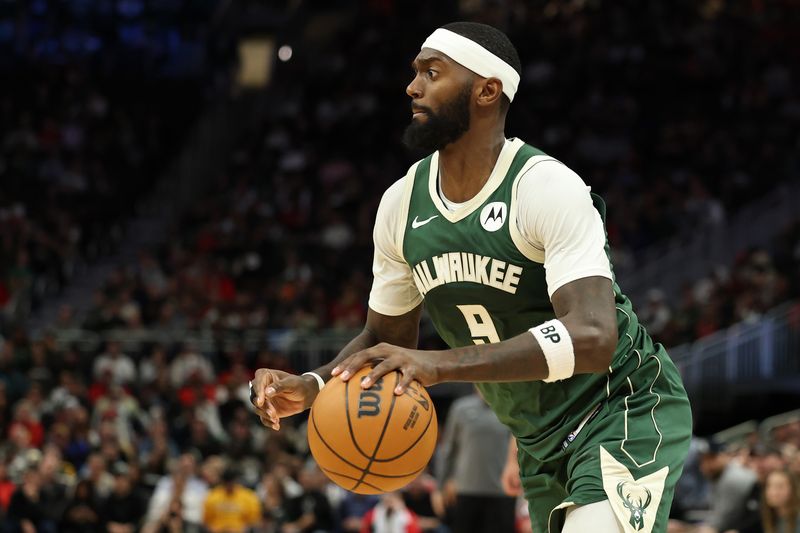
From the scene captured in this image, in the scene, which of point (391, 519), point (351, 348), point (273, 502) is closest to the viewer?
point (351, 348)

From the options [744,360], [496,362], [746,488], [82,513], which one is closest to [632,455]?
[496,362]

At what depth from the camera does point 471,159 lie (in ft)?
14.8

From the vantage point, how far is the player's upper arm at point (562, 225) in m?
4.12

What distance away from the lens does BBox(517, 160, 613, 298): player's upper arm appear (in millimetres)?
4117

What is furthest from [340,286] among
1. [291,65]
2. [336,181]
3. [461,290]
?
[461,290]

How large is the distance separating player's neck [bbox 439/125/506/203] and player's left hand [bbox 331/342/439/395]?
80cm

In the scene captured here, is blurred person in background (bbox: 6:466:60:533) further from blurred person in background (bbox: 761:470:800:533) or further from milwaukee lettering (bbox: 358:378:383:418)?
milwaukee lettering (bbox: 358:378:383:418)

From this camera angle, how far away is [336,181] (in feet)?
74.8

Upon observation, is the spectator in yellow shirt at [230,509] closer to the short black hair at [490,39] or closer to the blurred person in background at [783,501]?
the blurred person in background at [783,501]

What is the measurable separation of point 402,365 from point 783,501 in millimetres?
6459

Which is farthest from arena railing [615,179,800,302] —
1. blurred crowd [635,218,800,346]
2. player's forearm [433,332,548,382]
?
player's forearm [433,332,548,382]

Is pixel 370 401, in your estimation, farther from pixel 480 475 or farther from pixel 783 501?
pixel 480 475

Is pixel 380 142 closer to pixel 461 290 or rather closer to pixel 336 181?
pixel 336 181

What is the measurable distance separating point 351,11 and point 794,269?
39.7 ft
